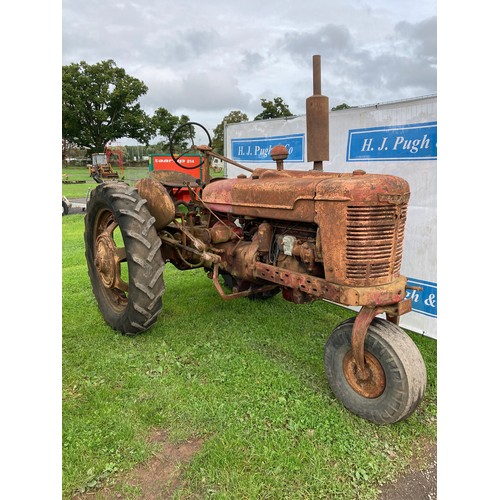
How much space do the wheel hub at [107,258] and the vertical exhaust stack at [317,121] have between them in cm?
197

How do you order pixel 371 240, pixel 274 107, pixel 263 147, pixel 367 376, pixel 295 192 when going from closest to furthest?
pixel 371 240 → pixel 367 376 → pixel 295 192 → pixel 263 147 → pixel 274 107

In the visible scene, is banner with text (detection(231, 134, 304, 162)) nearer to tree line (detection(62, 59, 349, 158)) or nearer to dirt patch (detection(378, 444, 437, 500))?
dirt patch (detection(378, 444, 437, 500))

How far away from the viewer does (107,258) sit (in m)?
3.95

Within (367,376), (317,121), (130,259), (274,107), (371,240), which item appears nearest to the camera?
(371,240)

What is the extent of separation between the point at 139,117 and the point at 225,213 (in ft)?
107

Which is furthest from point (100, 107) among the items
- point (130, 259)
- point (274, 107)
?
point (130, 259)

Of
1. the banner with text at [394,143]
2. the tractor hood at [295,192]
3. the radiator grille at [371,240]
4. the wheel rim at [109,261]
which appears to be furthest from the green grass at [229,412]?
the banner with text at [394,143]

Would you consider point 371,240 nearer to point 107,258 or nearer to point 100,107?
point 107,258

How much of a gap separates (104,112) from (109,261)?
104 ft

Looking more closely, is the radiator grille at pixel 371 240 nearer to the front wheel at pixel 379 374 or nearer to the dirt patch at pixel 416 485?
the front wheel at pixel 379 374

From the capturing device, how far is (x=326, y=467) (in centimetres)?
231

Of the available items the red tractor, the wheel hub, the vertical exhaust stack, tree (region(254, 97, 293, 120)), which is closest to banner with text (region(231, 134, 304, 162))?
the red tractor

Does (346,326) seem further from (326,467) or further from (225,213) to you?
(225,213)

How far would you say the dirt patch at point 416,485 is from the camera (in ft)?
7.20
